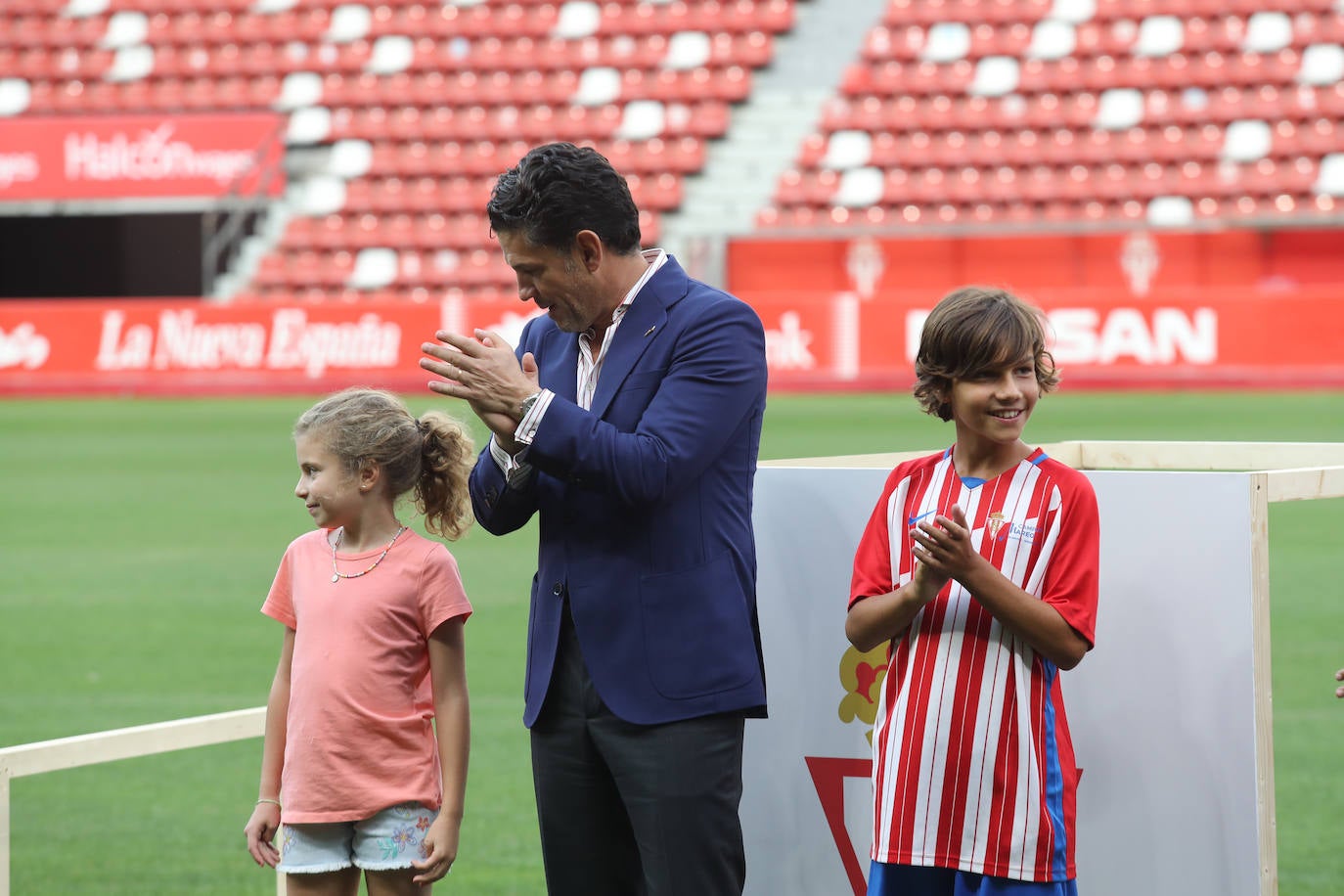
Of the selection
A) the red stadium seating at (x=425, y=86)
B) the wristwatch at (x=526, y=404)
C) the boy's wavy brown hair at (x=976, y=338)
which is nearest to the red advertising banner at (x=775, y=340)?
the red stadium seating at (x=425, y=86)

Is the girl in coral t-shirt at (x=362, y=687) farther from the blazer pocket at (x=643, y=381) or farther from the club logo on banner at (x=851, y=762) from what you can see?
the club logo on banner at (x=851, y=762)

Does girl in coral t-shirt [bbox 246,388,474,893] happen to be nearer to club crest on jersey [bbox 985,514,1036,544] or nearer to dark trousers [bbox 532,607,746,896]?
dark trousers [bbox 532,607,746,896]

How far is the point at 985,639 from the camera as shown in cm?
267

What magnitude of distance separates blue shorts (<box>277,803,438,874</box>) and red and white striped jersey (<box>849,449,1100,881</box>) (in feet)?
2.66

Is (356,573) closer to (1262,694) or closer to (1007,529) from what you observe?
(1007,529)

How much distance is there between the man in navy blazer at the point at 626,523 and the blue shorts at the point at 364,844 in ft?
0.96

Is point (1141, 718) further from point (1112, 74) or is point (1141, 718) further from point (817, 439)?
point (1112, 74)

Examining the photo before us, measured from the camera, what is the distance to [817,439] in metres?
14.0

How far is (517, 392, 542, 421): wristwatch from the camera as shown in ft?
8.44

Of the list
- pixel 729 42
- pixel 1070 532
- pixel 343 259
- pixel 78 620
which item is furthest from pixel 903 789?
pixel 729 42

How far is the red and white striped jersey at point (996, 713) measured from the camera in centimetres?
262

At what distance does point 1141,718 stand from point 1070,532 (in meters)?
0.54

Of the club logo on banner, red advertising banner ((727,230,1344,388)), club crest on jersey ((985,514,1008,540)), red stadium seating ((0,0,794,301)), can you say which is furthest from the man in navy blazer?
red stadium seating ((0,0,794,301))

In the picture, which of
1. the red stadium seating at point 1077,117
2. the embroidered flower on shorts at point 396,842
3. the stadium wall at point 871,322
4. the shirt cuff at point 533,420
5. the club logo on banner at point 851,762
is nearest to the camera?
the shirt cuff at point 533,420
